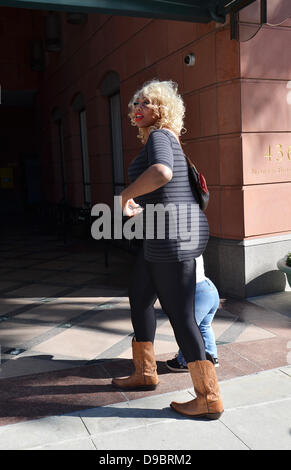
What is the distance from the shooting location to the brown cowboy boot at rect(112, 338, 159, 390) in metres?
3.02

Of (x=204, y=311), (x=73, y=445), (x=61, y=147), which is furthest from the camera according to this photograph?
(x=61, y=147)

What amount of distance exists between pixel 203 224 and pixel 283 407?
3.92 ft

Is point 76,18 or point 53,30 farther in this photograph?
point 53,30

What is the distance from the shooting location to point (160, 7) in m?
4.82

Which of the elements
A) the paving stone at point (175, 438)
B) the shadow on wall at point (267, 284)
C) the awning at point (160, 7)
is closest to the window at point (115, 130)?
the awning at point (160, 7)

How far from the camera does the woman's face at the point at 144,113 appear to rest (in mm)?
2602

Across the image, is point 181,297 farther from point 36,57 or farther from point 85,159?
point 36,57

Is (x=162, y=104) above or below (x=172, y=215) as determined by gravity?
above

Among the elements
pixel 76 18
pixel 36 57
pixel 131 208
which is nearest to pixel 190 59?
pixel 131 208

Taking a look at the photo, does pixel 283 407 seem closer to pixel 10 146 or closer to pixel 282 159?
pixel 282 159

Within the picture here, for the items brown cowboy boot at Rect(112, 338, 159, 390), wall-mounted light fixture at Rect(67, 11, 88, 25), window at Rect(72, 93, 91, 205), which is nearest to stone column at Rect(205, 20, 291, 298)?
brown cowboy boot at Rect(112, 338, 159, 390)

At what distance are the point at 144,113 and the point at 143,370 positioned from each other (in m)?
1.62

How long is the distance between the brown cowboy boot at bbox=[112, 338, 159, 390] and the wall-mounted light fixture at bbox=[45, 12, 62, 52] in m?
10.7
